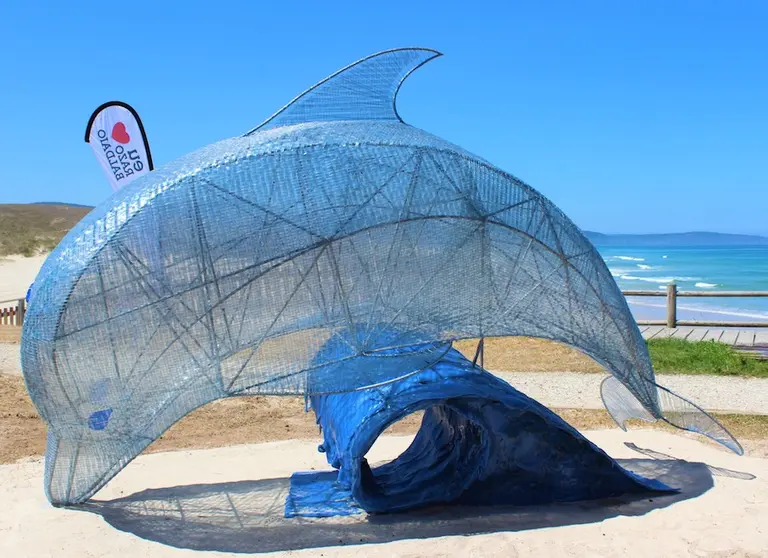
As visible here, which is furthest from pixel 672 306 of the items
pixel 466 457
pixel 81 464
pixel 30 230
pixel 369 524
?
pixel 30 230

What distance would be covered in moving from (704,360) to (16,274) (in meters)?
33.9

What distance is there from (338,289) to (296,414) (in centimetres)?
518

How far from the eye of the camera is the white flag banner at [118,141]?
1345 centimetres

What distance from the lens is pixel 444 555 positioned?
18.9ft

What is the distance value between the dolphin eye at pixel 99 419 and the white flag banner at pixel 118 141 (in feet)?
26.9

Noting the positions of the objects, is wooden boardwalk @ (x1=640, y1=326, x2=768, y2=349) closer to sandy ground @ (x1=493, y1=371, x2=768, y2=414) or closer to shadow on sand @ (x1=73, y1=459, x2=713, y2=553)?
sandy ground @ (x1=493, y1=371, x2=768, y2=414)

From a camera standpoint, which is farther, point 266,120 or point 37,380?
point 266,120

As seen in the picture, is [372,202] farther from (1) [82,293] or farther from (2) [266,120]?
(1) [82,293]

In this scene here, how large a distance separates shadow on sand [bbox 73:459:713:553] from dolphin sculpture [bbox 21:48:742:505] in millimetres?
607

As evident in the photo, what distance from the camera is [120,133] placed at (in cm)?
1352

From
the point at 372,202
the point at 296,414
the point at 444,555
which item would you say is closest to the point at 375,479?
the point at 444,555

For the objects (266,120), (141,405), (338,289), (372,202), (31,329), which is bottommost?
(141,405)

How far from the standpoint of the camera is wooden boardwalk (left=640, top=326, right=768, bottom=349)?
1527 cm

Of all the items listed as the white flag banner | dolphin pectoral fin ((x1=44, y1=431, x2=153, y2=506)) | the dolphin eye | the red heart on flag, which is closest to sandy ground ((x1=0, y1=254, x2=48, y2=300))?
the white flag banner
